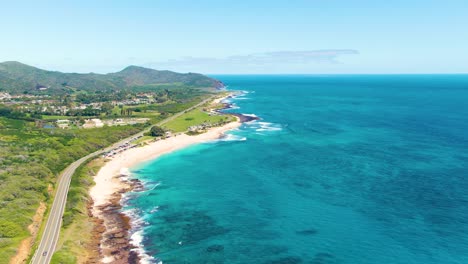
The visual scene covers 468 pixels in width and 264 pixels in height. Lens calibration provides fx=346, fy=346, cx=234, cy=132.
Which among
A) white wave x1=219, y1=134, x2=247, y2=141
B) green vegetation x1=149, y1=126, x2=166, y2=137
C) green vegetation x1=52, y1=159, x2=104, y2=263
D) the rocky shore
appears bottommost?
the rocky shore

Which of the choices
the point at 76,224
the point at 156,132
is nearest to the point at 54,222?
the point at 76,224

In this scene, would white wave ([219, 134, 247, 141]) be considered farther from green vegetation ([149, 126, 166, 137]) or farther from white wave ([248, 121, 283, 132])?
green vegetation ([149, 126, 166, 137])

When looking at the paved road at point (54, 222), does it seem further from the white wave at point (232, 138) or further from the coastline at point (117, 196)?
the white wave at point (232, 138)

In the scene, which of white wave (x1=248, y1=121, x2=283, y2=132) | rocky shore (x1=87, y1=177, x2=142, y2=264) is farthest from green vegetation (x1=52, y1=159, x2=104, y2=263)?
white wave (x1=248, y1=121, x2=283, y2=132)

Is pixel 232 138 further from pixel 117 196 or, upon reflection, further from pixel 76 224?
pixel 76 224

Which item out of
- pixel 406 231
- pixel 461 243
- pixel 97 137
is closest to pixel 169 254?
pixel 406 231

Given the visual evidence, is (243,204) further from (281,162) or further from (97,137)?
(97,137)
